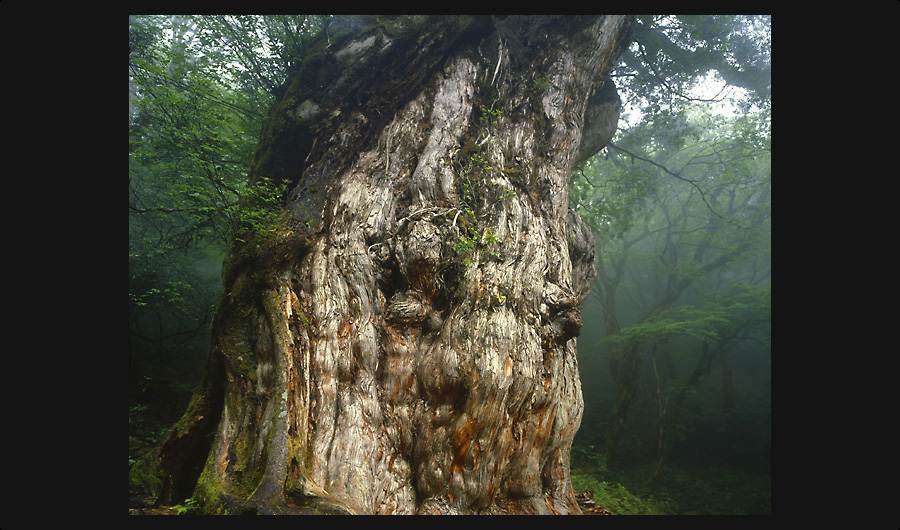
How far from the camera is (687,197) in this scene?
49.6 ft

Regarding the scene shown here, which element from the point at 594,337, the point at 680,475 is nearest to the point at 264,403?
the point at 680,475

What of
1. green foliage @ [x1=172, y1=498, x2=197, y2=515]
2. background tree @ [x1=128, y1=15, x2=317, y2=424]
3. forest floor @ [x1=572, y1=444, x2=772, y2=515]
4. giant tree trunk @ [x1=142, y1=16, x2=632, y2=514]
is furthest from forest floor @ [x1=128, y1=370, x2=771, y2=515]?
green foliage @ [x1=172, y1=498, x2=197, y2=515]

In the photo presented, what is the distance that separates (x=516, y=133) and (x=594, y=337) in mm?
14127

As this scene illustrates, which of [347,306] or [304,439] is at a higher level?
[347,306]

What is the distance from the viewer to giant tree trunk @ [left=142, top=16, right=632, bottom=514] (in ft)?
9.32

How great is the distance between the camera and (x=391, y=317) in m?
3.22

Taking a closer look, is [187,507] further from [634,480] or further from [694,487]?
[694,487]

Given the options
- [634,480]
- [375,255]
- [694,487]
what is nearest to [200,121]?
[375,255]

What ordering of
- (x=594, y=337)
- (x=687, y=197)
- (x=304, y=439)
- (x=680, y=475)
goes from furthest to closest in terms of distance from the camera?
(x=594, y=337), (x=687, y=197), (x=680, y=475), (x=304, y=439)

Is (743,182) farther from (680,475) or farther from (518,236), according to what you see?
(518,236)

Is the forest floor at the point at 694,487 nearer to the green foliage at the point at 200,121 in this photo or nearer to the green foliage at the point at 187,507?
the green foliage at the point at 187,507

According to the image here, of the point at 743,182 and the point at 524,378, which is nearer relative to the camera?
the point at 524,378

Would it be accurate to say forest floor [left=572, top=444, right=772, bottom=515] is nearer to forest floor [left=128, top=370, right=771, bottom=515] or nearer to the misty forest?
forest floor [left=128, top=370, right=771, bottom=515]

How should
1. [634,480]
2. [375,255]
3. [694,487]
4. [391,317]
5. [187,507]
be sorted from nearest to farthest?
[187,507] → [391,317] → [375,255] → [694,487] → [634,480]
